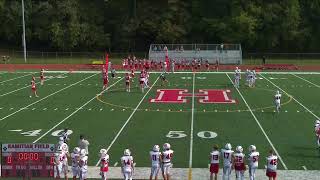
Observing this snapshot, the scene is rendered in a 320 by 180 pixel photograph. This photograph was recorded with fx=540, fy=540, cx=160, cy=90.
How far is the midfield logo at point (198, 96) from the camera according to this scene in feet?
91.2

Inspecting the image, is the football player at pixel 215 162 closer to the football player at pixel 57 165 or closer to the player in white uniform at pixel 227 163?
the player in white uniform at pixel 227 163

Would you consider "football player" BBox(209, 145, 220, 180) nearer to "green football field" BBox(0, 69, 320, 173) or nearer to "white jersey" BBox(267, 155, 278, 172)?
"white jersey" BBox(267, 155, 278, 172)

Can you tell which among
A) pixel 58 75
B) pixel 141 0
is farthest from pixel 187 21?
pixel 58 75

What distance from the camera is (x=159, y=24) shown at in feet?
214

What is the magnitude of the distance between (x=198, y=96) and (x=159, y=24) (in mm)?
36636

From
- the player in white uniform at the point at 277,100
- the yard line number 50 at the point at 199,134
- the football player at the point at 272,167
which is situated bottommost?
the yard line number 50 at the point at 199,134

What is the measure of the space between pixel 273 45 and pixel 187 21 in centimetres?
1092

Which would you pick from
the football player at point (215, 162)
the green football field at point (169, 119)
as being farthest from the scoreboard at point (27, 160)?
the football player at point (215, 162)

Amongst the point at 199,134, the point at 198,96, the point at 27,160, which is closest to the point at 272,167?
the point at 27,160

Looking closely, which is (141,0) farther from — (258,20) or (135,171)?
(135,171)

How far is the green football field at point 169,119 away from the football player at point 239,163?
2.35m

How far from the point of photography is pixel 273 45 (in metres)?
62.8

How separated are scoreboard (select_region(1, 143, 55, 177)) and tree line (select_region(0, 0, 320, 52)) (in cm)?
5056

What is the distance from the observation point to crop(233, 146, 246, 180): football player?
44.7 ft
